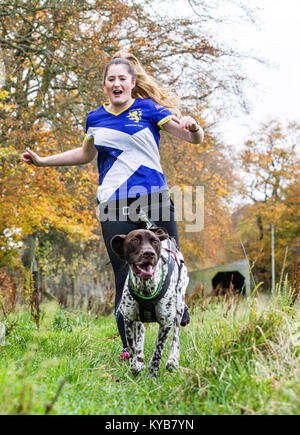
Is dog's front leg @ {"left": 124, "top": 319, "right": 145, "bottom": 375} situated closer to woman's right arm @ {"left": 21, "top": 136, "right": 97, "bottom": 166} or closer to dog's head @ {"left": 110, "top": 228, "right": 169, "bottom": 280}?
dog's head @ {"left": 110, "top": 228, "right": 169, "bottom": 280}

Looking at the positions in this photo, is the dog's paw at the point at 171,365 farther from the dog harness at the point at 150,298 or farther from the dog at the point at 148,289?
the dog harness at the point at 150,298

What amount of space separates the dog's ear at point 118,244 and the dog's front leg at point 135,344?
528 millimetres

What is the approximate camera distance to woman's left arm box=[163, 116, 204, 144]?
124 inches

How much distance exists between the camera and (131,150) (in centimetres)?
345

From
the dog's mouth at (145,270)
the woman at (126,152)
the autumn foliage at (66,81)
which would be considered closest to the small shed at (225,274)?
the autumn foliage at (66,81)

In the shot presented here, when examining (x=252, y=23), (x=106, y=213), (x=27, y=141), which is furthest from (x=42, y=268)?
(x=106, y=213)

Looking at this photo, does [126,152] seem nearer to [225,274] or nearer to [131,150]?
[131,150]

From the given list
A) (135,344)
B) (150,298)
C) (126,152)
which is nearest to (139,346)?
(135,344)

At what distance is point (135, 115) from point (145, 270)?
1.29 meters

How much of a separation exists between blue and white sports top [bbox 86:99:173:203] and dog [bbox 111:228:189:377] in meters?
0.42

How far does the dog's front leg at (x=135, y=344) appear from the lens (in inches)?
127

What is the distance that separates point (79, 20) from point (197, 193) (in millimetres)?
6811
